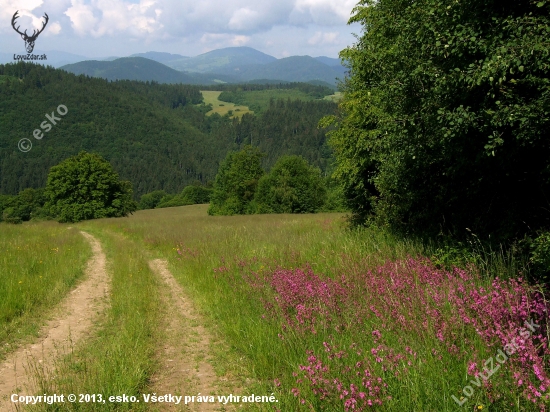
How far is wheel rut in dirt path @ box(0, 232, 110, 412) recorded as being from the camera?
4.05 meters

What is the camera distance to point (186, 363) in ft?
15.7

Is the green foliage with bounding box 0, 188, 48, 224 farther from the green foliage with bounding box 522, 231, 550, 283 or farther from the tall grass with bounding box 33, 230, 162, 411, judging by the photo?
the green foliage with bounding box 522, 231, 550, 283

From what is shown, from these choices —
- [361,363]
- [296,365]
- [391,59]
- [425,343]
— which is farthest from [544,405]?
[391,59]

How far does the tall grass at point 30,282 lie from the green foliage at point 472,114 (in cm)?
685

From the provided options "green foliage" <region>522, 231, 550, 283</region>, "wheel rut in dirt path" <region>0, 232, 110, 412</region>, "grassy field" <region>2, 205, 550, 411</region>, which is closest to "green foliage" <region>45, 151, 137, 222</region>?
"wheel rut in dirt path" <region>0, 232, 110, 412</region>

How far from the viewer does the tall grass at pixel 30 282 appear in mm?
5902

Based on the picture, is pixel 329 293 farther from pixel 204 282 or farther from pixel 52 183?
pixel 52 183

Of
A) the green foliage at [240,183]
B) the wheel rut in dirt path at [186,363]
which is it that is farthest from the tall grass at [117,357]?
the green foliage at [240,183]

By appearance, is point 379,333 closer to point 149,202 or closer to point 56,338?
point 56,338

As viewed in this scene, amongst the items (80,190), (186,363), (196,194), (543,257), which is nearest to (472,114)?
(543,257)

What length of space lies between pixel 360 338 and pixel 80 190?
53696 millimetres

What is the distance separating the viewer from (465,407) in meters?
2.97

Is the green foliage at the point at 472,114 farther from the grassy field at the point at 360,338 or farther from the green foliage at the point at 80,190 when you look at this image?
the green foliage at the point at 80,190

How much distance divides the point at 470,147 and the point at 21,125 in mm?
237493
